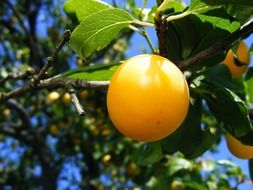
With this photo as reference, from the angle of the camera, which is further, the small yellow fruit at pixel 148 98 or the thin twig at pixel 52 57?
the thin twig at pixel 52 57

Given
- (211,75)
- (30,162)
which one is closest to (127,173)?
(30,162)

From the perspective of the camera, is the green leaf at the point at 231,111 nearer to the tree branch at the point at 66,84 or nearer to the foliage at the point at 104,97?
the foliage at the point at 104,97

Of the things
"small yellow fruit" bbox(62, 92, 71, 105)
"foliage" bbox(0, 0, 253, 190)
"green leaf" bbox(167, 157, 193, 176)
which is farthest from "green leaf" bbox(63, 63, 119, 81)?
"small yellow fruit" bbox(62, 92, 71, 105)

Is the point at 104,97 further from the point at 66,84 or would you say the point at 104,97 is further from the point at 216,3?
the point at 216,3

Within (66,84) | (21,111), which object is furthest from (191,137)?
(21,111)

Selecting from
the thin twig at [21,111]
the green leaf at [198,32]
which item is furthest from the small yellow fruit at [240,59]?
the thin twig at [21,111]

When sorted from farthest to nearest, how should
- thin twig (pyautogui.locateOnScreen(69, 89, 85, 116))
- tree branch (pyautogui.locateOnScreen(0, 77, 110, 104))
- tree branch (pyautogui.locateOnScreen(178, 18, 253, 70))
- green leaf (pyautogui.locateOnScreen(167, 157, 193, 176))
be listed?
green leaf (pyautogui.locateOnScreen(167, 157, 193, 176)), tree branch (pyautogui.locateOnScreen(0, 77, 110, 104)), tree branch (pyautogui.locateOnScreen(178, 18, 253, 70)), thin twig (pyautogui.locateOnScreen(69, 89, 85, 116))

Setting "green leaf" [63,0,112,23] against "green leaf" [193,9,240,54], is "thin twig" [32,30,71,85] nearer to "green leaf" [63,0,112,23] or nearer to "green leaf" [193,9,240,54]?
"green leaf" [63,0,112,23]

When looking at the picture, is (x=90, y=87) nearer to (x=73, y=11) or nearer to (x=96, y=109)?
(x=73, y=11)
